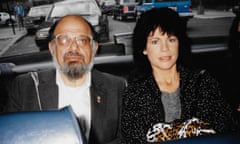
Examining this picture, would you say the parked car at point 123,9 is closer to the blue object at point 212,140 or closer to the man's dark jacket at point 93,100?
the man's dark jacket at point 93,100

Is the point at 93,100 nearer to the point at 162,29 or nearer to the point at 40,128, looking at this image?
the point at 162,29

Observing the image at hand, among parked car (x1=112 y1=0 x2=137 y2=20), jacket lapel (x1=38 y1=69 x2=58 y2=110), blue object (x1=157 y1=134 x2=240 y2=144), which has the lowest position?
parked car (x1=112 y1=0 x2=137 y2=20)

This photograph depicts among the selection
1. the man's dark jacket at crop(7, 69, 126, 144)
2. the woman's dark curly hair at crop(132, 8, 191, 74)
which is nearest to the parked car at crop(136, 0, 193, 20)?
the woman's dark curly hair at crop(132, 8, 191, 74)

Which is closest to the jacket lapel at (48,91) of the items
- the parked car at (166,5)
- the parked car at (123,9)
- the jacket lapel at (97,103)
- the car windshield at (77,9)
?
the jacket lapel at (97,103)

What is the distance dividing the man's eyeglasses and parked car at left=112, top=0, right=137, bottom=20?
12.1 meters

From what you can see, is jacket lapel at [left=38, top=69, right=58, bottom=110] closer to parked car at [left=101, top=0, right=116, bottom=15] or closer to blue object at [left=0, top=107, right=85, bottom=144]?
blue object at [left=0, top=107, right=85, bottom=144]

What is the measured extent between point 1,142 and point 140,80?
1060mm

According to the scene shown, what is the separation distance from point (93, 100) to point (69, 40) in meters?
0.36

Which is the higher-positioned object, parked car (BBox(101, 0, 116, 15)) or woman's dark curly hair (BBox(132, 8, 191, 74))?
woman's dark curly hair (BBox(132, 8, 191, 74))

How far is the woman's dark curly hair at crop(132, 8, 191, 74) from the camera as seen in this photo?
1647 millimetres

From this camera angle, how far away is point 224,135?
0.84m

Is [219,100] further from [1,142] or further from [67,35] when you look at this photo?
[1,142]

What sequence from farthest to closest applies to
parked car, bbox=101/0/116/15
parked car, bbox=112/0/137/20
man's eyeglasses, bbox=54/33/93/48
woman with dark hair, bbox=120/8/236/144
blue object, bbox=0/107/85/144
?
parked car, bbox=112/0/137/20, parked car, bbox=101/0/116/15, man's eyeglasses, bbox=54/33/93/48, woman with dark hair, bbox=120/8/236/144, blue object, bbox=0/107/85/144

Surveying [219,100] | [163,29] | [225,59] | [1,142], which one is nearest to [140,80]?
[163,29]
